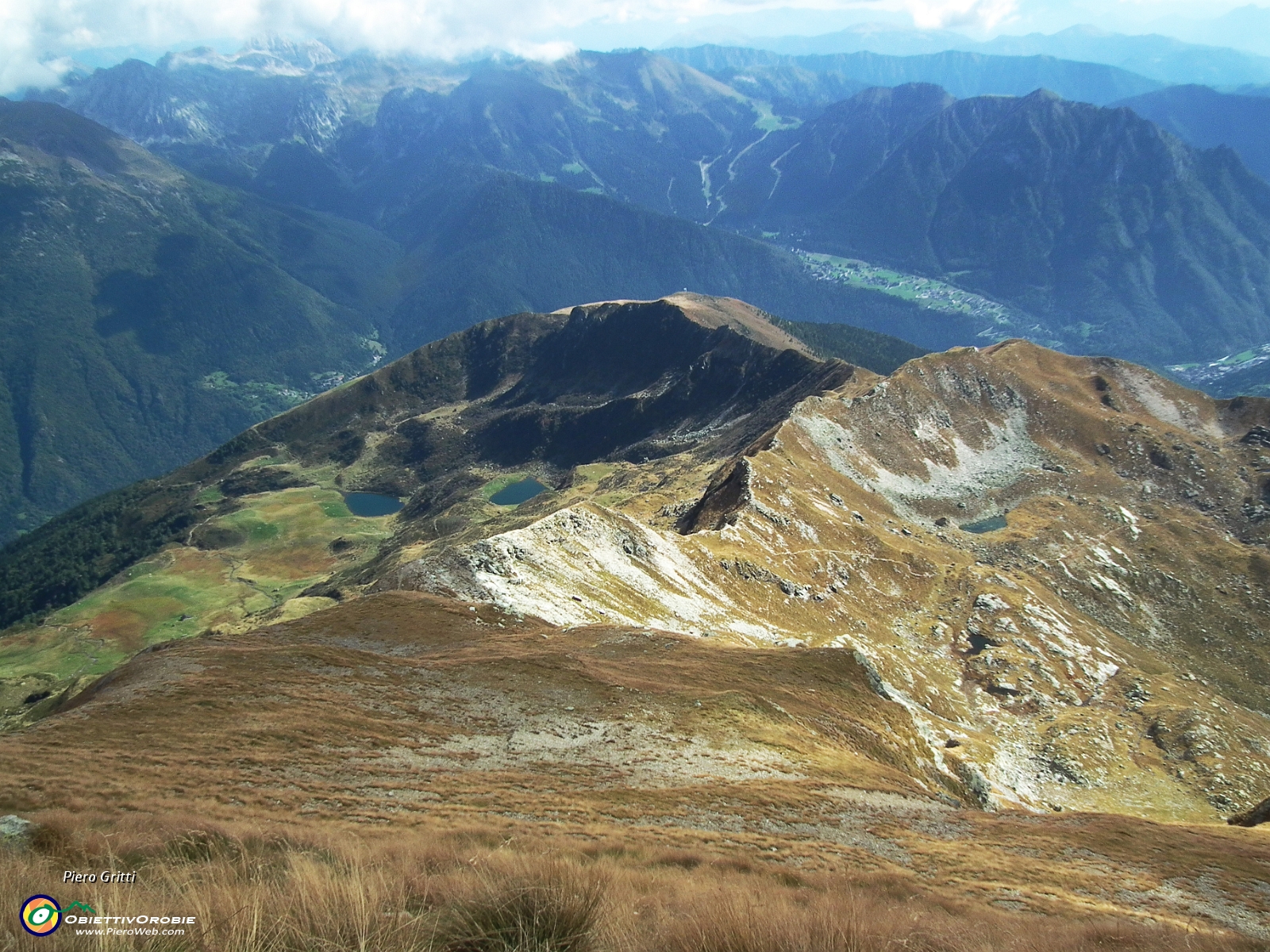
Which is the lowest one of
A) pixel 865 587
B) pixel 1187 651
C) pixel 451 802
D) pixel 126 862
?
pixel 1187 651

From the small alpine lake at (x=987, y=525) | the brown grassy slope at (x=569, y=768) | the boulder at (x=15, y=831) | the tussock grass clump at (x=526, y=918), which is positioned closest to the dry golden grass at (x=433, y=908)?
the tussock grass clump at (x=526, y=918)

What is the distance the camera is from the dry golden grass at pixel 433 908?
721cm

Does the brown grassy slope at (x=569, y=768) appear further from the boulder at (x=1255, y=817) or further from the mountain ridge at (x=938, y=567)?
the mountain ridge at (x=938, y=567)

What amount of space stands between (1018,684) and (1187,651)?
38.5 metres

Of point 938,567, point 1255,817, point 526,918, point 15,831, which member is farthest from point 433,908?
point 938,567

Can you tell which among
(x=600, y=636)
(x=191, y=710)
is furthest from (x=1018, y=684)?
(x=191, y=710)

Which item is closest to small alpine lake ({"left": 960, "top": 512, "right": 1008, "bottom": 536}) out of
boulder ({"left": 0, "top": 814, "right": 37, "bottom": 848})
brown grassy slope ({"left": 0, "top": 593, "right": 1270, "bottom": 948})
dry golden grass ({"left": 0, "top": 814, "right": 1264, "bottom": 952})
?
brown grassy slope ({"left": 0, "top": 593, "right": 1270, "bottom": 948})

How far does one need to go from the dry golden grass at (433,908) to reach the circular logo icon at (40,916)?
13cm

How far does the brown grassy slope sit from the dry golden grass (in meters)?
5.86

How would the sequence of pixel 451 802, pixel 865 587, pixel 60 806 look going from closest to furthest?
pixel 60 806 → pixel 451 802 → pixel 865 587

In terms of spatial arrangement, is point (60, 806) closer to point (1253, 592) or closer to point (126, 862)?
point (126, 862)

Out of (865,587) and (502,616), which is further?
(865,587)

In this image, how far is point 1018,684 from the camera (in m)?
77.1

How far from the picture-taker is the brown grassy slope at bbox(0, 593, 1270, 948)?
22.2m
